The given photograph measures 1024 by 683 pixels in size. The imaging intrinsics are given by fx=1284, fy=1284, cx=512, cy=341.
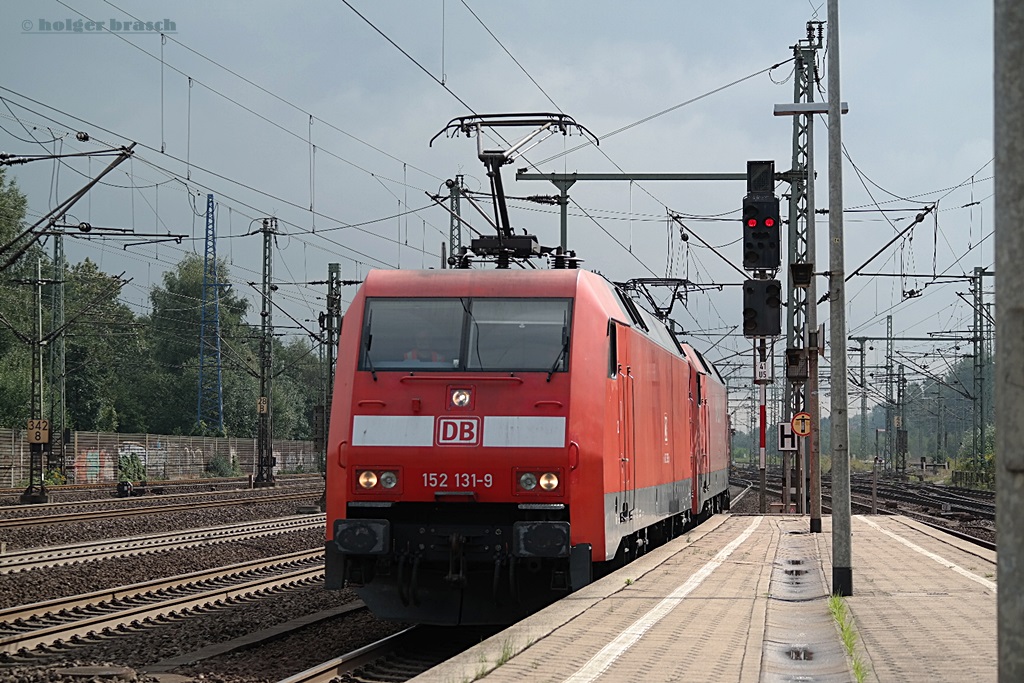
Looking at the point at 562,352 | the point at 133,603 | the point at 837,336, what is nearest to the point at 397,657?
the point at 562,352

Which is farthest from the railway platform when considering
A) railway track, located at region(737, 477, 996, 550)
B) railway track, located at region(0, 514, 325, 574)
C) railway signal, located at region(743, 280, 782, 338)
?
railway track, located at region(0, 514, 325, 574)

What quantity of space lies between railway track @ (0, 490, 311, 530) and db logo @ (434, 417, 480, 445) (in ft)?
54.8

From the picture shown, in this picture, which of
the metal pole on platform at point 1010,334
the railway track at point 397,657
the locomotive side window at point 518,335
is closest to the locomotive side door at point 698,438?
the railway track at point 397,657

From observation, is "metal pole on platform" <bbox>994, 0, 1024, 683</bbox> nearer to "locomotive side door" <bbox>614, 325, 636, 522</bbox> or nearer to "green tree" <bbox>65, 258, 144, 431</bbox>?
"locomotive side door" <bbox>614, 325, 636, 522</bbox>

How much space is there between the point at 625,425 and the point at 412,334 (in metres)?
2.56

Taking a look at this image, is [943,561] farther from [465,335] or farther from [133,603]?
[133,603]

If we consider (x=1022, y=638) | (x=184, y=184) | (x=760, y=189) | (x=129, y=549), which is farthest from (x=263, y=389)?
(x=1022, y=638)

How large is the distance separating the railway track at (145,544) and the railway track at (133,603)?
8.93 feet

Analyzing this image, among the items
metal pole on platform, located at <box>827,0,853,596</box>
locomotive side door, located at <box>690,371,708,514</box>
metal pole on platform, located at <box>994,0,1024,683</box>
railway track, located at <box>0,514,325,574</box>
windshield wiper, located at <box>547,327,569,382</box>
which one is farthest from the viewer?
locomotive side door, located at <box>690,371,708,514</box>

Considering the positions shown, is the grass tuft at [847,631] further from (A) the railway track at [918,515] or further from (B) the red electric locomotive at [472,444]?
(A) the railway track at [918,515]

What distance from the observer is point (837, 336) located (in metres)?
13.0

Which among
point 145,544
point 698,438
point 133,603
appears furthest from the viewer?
point 698,438

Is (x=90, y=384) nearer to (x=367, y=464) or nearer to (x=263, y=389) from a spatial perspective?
(x=263, y=389)

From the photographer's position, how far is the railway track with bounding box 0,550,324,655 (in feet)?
38.8
